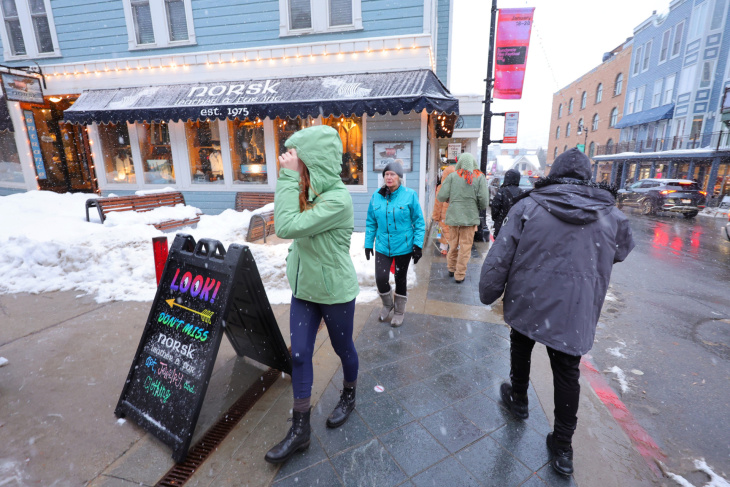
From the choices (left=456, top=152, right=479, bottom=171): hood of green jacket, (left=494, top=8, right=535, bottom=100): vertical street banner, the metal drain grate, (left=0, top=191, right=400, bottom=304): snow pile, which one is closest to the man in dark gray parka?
the metal drain grate

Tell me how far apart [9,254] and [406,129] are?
796 centimetres

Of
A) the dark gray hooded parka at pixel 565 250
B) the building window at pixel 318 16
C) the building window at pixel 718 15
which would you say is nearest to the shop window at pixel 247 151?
the building window at pixel 318 16

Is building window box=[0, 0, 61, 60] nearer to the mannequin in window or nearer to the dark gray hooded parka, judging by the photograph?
the mannequin in window

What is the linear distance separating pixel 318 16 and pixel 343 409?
9142 mm

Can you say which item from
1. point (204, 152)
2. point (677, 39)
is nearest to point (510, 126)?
point (204, 152)

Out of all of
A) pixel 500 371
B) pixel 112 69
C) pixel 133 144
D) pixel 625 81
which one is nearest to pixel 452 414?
pixel 500 371

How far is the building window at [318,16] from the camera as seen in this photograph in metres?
8.41

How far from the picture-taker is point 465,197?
19.1 feet

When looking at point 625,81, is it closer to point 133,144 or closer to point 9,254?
point 133,144

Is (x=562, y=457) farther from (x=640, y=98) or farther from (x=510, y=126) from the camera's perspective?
(x=640, y=98)

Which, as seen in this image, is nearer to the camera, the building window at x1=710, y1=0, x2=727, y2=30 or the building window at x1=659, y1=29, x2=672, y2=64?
the building window at x1=710, y1=0, x2=727, y2=30

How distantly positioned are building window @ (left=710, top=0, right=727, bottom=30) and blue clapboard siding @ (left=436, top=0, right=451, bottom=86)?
65.8 feet

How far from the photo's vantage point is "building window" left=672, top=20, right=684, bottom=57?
24486mm

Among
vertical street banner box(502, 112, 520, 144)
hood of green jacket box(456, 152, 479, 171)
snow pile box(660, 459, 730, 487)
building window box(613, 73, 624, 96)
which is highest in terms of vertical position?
building window box(613, 73, 624, 96)
